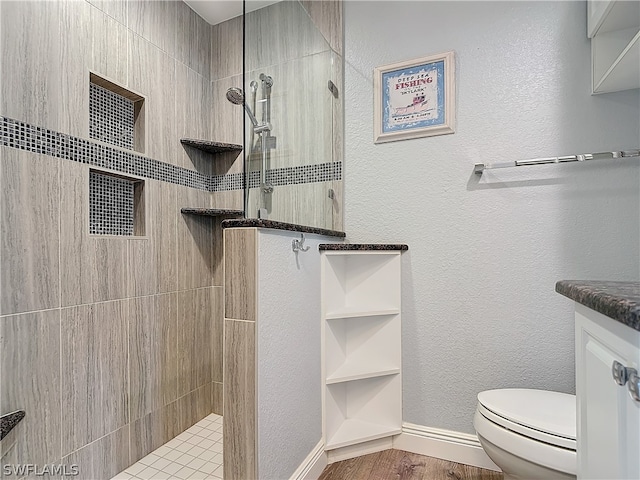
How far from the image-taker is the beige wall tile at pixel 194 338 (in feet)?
6.64

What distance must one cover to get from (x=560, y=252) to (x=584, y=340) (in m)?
0.83

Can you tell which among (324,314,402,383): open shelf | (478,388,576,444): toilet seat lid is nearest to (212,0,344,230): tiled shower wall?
(324,314,402,383): open shelf

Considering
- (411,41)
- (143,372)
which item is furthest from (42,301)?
(411,41)

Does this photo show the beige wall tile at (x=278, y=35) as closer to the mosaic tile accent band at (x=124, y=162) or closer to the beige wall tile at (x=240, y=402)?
the mosaic tile accent band at (x=124, y=162)

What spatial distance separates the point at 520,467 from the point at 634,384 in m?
0.80

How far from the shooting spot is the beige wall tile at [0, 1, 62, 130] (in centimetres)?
127

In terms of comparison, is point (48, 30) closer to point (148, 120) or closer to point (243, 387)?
point (148, 120)

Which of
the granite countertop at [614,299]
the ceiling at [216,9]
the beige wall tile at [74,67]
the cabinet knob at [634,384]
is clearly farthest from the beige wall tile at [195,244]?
the cabinet knob at [634,384]

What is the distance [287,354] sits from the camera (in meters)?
1.31

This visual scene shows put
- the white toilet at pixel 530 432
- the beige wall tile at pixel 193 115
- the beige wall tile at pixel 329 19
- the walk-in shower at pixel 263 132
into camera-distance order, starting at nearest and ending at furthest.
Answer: the white toilet at pixel 530 432
the walk-in shower at pixel 263 132
the beige wall tile at pixel 329 19
the beige wall tile at pixel 193 115

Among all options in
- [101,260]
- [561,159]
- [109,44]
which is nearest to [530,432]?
[561,159]

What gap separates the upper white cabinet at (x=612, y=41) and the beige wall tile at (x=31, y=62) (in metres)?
2.16

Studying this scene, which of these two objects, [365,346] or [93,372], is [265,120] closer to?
[365,346]

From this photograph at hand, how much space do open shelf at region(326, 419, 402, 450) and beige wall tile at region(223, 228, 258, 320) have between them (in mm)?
906
